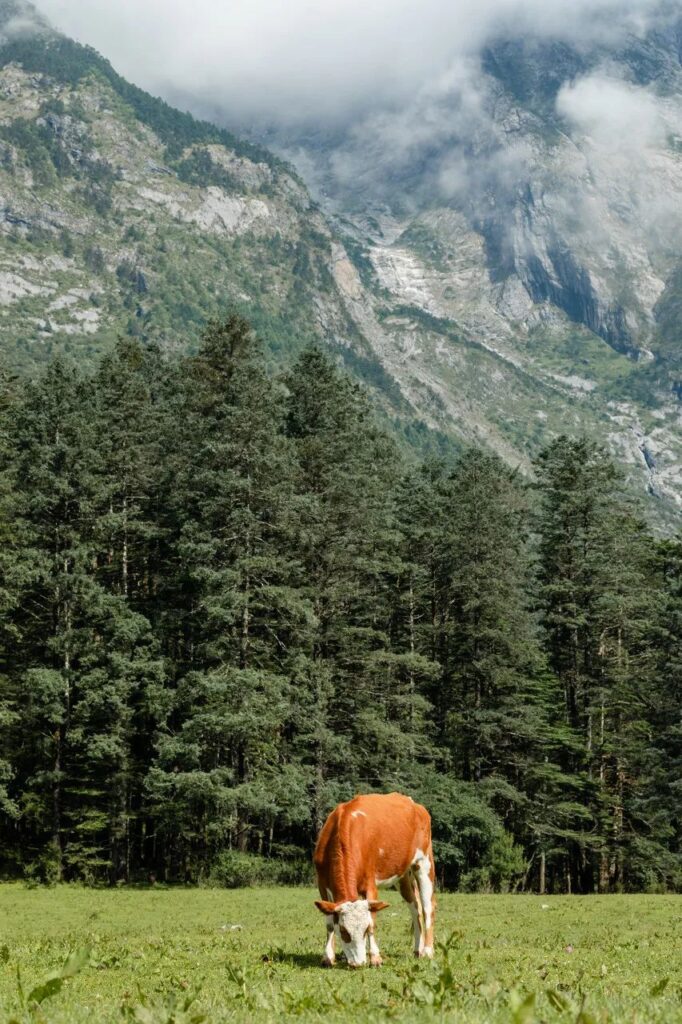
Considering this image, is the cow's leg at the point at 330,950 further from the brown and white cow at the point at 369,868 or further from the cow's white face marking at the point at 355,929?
the cow's white face marking at the point at 355,929

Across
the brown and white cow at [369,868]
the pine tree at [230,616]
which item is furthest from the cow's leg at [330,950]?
the pine tree at [230,616]

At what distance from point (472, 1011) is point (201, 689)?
32.9 meters

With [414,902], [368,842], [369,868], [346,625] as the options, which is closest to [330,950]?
[369,868]

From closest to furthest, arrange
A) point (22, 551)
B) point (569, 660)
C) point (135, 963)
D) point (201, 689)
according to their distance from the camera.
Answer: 1. point (135, 963)
2. point (201, 689)
3. point (22, 551)
4. point (569, 660)

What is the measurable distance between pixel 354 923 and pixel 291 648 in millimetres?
29518

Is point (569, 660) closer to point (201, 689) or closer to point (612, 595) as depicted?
point (612, 595)

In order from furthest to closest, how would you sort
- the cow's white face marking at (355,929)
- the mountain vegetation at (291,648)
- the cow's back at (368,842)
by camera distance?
the mountain vegetation at (291,648)
the cow's back at (368,842)
the cow's white face marking at (355,929)

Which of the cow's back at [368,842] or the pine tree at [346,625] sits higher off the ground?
the pine tree at [346,625]

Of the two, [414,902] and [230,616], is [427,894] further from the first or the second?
[230,616]

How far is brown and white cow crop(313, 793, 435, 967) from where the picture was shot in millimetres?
11594

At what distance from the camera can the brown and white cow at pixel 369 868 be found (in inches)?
456

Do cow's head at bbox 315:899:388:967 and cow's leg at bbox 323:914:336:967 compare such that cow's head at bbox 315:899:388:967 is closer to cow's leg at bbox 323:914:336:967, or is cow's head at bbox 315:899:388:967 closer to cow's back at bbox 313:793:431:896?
cow's leg at bbox 323:914:336:967

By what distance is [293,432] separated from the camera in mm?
49250

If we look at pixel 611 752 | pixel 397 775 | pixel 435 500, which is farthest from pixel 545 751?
pixel 435 500
